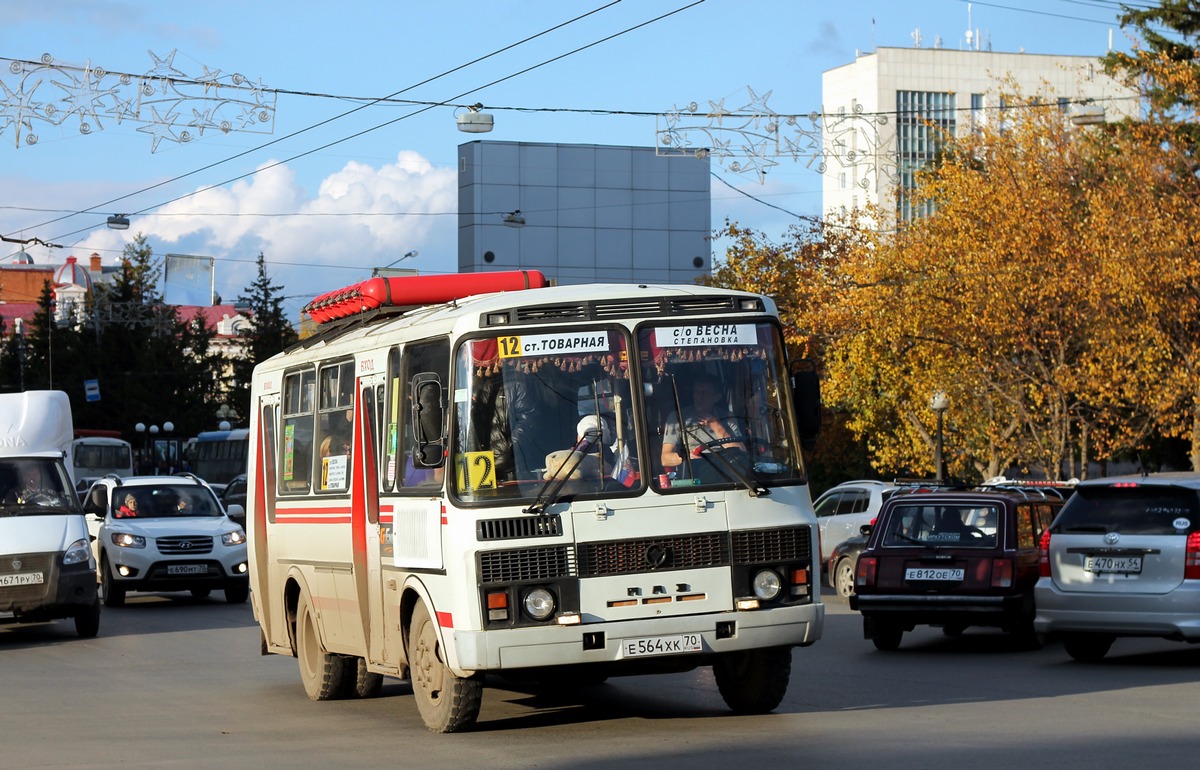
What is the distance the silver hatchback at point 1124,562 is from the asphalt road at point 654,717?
1.41 feet

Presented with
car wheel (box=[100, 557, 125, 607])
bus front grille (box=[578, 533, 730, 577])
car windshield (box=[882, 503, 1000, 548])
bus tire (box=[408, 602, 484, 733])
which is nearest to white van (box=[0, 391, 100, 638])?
car wheel (box=[100, 557, 125, 607])

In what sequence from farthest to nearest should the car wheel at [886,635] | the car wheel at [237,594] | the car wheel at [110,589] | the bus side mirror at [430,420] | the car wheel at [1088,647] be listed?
the car wheel at [237,594] < the car wheel at [110,589] < the car wheel at [886,635] < the car wheel at [1088,647] < the bus side mirror at [430,420]

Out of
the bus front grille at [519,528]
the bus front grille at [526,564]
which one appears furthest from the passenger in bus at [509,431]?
the bus front grille at [526,564]

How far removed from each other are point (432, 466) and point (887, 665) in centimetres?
681

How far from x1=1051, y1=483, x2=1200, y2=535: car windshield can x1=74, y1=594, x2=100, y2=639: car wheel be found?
10919mm

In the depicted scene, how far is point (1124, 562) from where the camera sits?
596 inches

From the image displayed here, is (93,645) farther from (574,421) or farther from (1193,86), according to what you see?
(1193,86)

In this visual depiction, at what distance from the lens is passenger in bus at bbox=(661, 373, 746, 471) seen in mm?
10953

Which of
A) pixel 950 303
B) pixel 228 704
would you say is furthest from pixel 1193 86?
pixel 228 704

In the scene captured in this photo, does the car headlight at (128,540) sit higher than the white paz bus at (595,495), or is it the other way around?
the white paz bus at (595,495)

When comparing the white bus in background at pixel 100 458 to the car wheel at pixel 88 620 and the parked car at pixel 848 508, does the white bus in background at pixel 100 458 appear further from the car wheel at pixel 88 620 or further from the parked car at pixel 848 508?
the car wheel at pixel 88 620

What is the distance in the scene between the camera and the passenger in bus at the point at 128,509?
2596 cm

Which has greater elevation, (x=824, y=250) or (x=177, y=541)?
(x=824, y=250)

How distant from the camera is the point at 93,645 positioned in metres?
19.4
